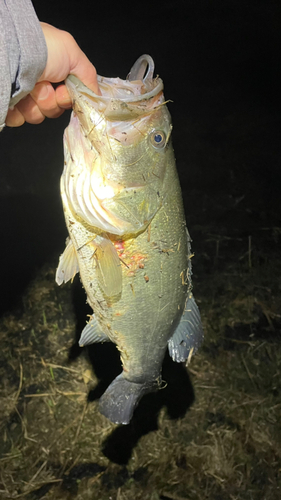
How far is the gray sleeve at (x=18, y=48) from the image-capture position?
3.94 feet

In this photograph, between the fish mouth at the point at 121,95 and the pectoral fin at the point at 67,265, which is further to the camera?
the pectoral fin at the point at 67,265

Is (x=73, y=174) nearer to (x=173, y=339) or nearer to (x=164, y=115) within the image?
(x=164, y=115)

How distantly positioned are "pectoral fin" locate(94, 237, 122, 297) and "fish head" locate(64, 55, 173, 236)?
0.28ft

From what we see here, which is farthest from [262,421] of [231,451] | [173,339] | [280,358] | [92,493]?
[173,339]

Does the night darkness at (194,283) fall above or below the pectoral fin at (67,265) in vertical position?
below

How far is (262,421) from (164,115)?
2.72m

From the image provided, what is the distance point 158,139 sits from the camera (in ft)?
5.28

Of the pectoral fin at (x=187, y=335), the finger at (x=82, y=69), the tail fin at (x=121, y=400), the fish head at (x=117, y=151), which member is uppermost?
the finger at (x=82, y=69)

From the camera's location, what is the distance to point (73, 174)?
60.7 inches

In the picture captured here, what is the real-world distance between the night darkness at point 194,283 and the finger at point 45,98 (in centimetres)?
219

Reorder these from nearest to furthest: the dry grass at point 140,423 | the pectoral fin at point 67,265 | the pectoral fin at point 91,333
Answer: the pectoral fin at point 67,265, the pectoral fin at point 91,333, the dry grass at point 140,423

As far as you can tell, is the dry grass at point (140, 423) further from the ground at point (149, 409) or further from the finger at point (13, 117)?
the finger at point (13, 117)

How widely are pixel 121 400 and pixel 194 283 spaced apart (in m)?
2.04

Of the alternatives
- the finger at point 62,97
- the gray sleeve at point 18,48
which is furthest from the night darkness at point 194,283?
the gray sleeve at point 18,48
